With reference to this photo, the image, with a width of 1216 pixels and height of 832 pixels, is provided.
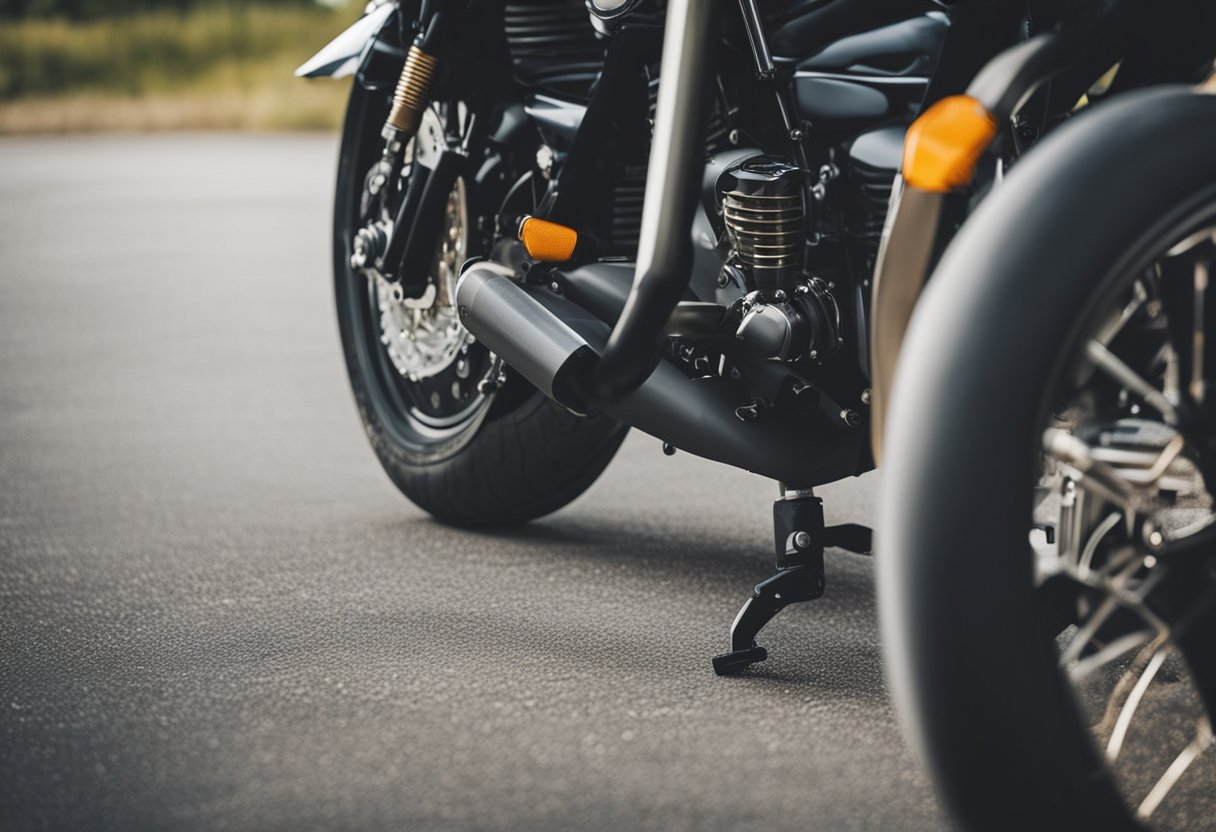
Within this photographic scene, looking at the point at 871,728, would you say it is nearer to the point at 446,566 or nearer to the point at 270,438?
the point at 446,566

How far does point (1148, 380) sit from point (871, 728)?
612mm

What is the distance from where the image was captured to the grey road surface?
154cm

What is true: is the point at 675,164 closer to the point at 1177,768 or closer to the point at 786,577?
the point at 786,577

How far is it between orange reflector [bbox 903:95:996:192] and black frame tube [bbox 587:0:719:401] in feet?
1.25

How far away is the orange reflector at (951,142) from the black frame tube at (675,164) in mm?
381

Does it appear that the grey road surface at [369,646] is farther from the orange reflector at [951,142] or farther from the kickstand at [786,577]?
the orange reflector at [951,142]

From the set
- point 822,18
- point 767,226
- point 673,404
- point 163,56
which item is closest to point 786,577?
point 673,404

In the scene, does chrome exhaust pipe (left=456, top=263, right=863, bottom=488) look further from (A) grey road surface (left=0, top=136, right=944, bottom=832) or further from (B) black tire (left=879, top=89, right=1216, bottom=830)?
(B) black tire (left=879, top=89, right=1216, bottom=830)

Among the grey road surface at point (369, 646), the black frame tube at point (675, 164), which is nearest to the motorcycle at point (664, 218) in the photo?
the black frame tube at point (675, 164)

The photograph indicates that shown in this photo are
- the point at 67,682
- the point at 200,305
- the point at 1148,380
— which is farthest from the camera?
the point at 200,305

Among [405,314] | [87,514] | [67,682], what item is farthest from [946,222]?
[87,514]

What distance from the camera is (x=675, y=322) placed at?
178 centimetres

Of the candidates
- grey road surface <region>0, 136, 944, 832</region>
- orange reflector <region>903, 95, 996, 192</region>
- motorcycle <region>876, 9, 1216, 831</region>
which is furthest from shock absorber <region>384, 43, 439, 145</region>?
motorcycle <region>876, 9, 1216, 831</region>

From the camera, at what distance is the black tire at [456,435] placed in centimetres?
243
